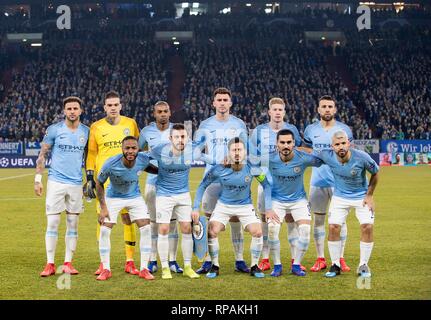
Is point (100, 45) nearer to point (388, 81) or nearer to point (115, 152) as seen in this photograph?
point (388, 81)

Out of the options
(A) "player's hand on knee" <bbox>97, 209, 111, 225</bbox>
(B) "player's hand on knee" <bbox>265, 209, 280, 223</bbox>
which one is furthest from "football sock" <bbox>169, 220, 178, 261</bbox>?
(B) "player's hand on knee" <bbox>265, 209, 280, 223</bbox>

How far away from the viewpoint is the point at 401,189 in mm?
24562

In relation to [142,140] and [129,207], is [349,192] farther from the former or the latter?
[142,140]

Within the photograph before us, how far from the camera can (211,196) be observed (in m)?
11.0

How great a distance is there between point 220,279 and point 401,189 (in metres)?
15.7

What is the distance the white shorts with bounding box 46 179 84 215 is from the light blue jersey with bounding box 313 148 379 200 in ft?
11.3

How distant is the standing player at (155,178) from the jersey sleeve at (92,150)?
674mm

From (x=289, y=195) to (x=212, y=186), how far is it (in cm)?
120

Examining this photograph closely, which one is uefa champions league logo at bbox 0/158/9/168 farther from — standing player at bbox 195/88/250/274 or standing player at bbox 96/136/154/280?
standing player at bbox 96/136/154/280

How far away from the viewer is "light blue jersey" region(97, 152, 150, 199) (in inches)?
396

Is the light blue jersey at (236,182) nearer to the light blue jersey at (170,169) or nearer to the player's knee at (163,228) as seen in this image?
the light blue jersey at (170,169)

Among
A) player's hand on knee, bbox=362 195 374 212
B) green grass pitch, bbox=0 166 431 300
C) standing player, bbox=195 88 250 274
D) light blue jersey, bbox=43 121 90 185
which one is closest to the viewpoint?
green grass pitch, bbox=0 166 431 300

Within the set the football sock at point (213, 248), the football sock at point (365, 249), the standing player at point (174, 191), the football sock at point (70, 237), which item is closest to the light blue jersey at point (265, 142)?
the standing player at point (174, 191)

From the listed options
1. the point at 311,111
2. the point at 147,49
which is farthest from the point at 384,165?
the point at 147,49
